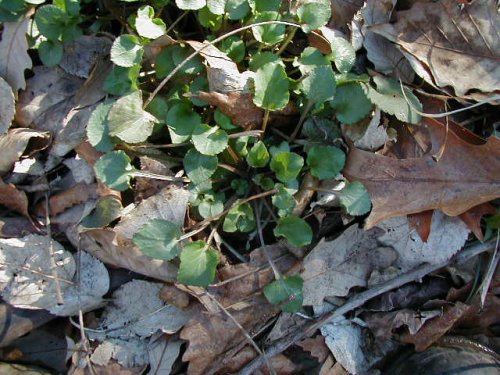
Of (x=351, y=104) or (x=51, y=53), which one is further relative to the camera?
(x=51, y=53)

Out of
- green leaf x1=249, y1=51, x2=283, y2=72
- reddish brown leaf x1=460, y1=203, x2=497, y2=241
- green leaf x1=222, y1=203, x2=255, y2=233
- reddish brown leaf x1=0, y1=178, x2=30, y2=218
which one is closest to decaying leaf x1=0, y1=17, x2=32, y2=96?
reddish brown leaf x1=0, y1=178, x2=30, y2=218

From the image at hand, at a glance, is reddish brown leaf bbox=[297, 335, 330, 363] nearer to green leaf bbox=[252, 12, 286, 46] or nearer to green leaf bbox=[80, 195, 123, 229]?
green leaf bbox=[80, 195, 123, 229]

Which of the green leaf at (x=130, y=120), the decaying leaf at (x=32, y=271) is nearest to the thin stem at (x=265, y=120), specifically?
the green leaf at (x=130, y=120)

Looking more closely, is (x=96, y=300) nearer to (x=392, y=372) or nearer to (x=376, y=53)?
(x=392, y=372)

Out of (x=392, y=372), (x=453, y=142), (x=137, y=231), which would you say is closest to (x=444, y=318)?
(x=392, y=372)

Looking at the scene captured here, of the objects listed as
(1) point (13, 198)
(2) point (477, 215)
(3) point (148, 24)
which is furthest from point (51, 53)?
(2) point (477, 215)

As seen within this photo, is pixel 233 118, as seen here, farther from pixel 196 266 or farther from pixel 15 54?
pixel 15 54
